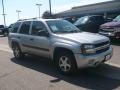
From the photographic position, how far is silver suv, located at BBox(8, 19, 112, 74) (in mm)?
6555

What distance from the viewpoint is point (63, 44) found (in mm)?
6918

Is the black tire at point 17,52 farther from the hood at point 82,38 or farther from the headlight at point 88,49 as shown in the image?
the headlight at point 88,49

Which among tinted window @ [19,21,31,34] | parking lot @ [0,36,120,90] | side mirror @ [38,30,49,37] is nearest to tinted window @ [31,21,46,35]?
side mirror @ [38,30,49,37]

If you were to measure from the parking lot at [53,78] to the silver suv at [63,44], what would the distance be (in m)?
0.39

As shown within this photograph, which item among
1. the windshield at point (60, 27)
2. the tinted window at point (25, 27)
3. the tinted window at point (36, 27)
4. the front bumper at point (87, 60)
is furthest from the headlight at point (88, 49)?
the tinted window at point (25, 27)

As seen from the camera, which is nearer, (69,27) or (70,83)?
(70,83)

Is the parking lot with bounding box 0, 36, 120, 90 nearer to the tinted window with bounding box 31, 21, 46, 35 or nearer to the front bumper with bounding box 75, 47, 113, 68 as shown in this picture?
the front bumper with bounding box 75, 47, 113, 68

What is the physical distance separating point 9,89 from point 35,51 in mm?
2473

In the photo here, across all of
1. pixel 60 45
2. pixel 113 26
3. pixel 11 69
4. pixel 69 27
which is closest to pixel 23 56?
pixel 11 69

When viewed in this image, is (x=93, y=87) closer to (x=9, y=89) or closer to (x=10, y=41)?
(x=9, y=89)

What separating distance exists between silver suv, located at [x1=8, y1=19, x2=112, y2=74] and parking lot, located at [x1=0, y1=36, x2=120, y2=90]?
392 mm

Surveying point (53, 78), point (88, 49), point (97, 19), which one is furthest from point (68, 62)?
point (97, 19)

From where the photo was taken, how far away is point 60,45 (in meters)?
7.02

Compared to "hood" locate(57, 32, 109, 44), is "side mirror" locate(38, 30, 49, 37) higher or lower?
higher
